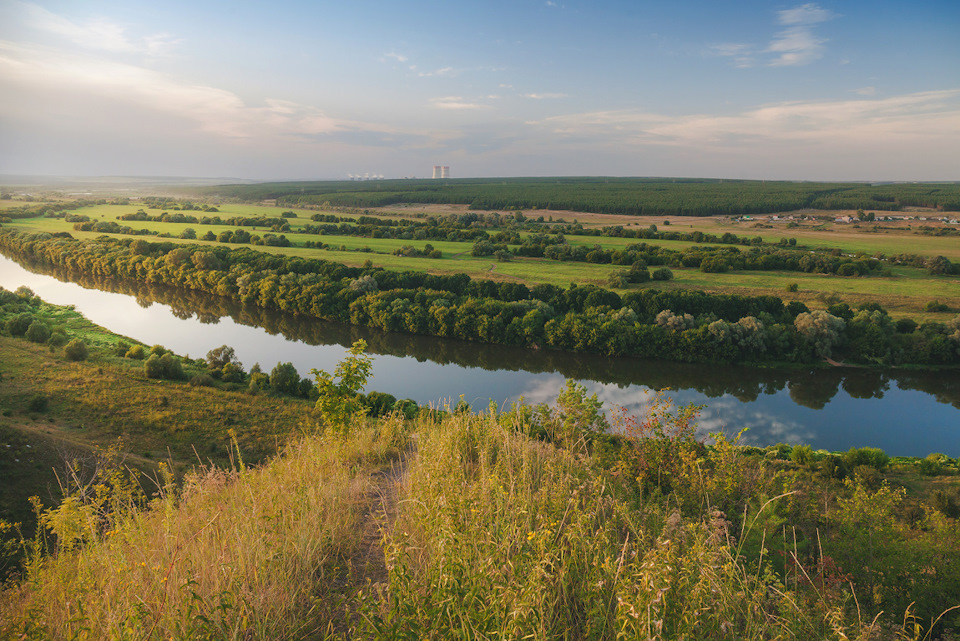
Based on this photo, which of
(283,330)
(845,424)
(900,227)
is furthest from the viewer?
(900,227)

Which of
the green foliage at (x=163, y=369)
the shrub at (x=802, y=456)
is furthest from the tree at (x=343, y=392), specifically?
the green foliage at (x=163, y=369)

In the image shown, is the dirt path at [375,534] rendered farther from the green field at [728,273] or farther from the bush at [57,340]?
the green field at [728,273]

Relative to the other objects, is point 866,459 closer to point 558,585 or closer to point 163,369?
point 558,585

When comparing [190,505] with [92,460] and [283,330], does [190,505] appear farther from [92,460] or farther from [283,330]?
[283,330]

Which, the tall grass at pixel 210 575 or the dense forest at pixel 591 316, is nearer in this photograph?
the tall grass at pixel 210 575

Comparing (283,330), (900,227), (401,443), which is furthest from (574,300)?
(900,227)

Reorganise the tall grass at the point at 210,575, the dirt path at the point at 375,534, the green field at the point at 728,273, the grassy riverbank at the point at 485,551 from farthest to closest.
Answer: the green field at the point at 728,273 → the dirt path at the point at 375,534 → the tall grass at the point at 210,575 → the grassy riverbank at the point at 485,551

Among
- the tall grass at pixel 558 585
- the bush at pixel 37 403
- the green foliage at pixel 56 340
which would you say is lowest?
the bush at pixel 37 403

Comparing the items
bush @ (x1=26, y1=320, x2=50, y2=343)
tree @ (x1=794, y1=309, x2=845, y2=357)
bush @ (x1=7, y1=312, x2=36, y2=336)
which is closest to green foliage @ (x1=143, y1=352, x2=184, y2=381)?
bush @ (x1=26, y1=320, x2=50, y2=343)
